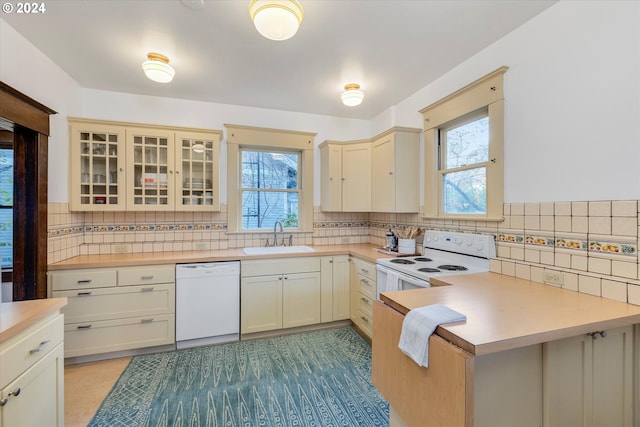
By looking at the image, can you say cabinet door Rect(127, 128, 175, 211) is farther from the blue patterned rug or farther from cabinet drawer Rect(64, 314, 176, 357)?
the blue patterned rug

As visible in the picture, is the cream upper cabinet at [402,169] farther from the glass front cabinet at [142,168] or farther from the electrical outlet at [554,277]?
the glass front cabinet at [142,168]

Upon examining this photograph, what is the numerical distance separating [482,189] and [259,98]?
2487mm

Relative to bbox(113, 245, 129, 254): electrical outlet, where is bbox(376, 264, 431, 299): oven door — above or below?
below

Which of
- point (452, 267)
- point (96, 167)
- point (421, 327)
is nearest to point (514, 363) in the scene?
point (421, 327)

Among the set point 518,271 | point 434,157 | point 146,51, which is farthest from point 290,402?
point 146,51

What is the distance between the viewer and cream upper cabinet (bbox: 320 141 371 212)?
135 inches

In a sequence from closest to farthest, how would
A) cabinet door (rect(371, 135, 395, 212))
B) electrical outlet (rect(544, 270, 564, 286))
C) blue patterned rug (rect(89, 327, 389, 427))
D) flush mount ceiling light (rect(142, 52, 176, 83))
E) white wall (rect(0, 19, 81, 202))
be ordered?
1. electrical outlet (rect(544, 270, 564, 286))
2. blue patterned rug (rect(89, 327, 389, 427))
3. white wall (rect(0, 19, 81, 202))
4. flush mount ceiling light (rect(142, 52, 176, 83))
5. cabinet door (rect(371, 135, 395, 212))

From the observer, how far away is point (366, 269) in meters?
2.82

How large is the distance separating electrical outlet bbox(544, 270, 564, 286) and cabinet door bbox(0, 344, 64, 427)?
2781 millimetres

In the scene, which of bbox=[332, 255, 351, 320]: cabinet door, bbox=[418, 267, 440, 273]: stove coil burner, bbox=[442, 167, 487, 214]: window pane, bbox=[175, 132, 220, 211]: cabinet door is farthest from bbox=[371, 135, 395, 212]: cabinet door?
bbox=[175, 132, 220, 211]: cabinet door

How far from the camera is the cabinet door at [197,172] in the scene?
295cm

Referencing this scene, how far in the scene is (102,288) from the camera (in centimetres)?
242

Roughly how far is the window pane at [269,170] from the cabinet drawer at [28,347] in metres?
2.28

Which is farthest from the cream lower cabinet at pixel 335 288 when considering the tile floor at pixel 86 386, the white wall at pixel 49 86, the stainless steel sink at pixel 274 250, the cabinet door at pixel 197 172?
the white wall at pixel 49 86
